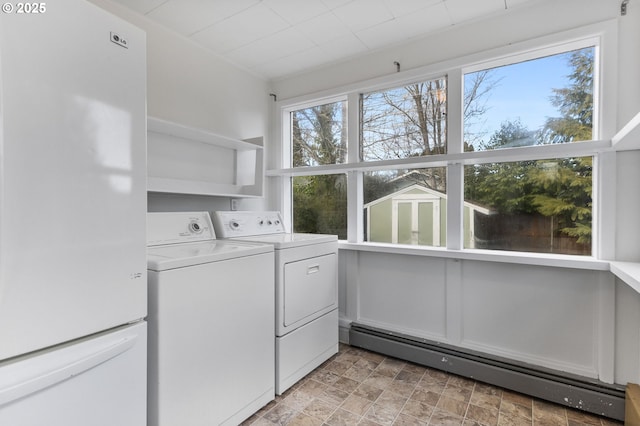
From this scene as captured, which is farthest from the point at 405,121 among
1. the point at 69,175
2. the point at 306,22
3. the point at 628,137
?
the point at 69,175

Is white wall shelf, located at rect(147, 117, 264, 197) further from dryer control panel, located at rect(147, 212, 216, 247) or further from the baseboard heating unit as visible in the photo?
the baseboard heating unit

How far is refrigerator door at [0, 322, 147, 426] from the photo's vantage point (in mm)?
819

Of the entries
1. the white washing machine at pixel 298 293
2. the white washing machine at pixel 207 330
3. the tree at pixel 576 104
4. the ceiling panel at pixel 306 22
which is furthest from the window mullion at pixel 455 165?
the white washing machine at pixel 207 330

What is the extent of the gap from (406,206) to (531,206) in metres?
0.82

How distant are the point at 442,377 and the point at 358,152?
70.8 inches

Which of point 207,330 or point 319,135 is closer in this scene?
point 207,330

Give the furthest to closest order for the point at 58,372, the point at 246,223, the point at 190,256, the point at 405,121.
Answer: the point at 405,121 → the point at 246,223 → the point at 190,256 → the point at 58,372

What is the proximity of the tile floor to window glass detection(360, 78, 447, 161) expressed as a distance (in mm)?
1614

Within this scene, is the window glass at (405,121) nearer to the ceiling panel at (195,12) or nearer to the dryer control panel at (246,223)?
the dryer control panel at (246,223)

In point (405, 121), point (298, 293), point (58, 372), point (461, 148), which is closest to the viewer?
point (58, 372)

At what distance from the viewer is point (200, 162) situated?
95.0 inches

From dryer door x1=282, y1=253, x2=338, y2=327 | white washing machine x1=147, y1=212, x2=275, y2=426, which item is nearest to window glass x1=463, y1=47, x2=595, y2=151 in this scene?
dryer door x1=282, y1=253, x2=338, y2=327

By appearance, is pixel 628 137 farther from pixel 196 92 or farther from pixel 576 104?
pixel 196 92

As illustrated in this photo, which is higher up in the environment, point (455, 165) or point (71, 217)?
point (455, 165)
